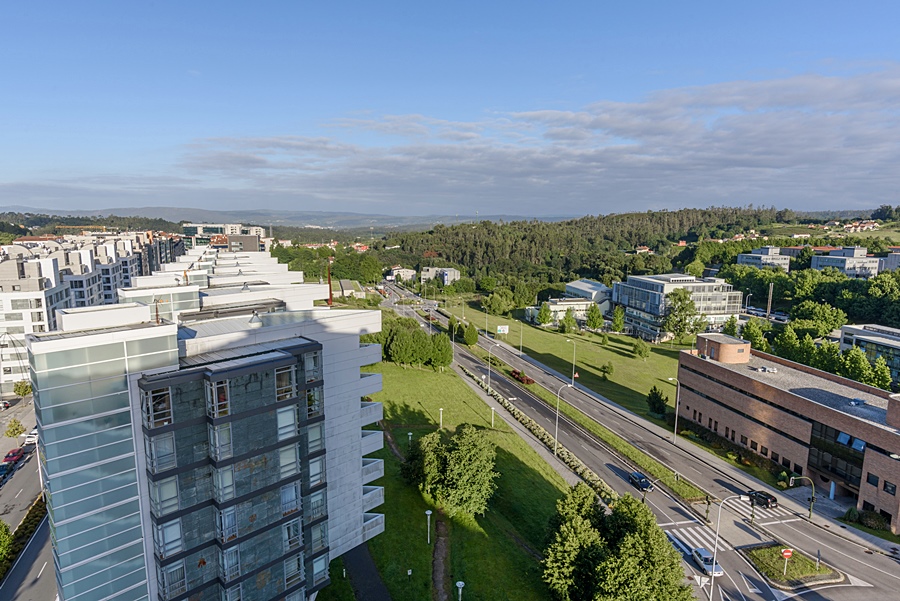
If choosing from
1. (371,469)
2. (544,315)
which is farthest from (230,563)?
(544,315)

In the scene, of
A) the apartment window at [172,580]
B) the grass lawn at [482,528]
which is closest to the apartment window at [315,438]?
the apartment window at [172,580]

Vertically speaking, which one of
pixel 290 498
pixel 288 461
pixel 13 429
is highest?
pixel 288 461

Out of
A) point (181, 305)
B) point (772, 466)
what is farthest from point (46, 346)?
point (772, 466)

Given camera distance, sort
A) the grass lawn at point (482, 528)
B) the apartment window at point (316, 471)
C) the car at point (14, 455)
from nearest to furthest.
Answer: the apartment window at point (316, 471) → the grass lawn at point (482, 528) → the car at point (14, 455)

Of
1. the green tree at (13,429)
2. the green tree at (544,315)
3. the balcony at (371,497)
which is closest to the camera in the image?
the balcony at (371,497)

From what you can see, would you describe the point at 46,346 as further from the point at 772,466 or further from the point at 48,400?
the point at 772,466

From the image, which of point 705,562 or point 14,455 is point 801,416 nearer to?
point 705,562

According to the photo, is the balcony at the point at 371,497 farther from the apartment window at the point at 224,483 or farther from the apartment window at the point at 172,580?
the apartment window at the point at 172,580
